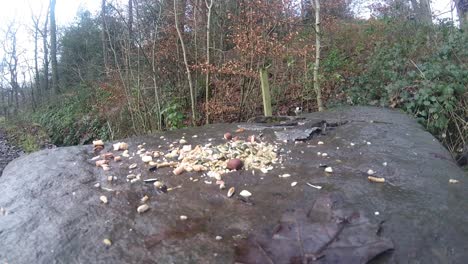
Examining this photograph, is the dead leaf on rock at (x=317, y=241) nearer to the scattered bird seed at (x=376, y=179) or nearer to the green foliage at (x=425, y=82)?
the scattered bird seed at (x=376, y=179)

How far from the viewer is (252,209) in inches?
77.5

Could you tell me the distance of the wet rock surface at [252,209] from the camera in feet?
5.36

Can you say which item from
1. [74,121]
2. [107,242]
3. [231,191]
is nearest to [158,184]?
[231,191]

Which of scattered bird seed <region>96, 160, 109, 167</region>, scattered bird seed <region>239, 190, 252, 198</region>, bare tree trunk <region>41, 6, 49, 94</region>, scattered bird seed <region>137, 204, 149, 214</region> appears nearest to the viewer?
scattered bird seed <region>137, 204, 149, 214</region>

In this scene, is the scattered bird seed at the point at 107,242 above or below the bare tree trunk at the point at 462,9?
below

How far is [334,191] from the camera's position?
2078mm

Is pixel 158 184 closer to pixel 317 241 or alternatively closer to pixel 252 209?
pixel 252 209

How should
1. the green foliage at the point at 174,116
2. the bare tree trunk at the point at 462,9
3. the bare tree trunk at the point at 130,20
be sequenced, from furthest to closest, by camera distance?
the bare tree trunk at the point at 462,9 < the bare tree trunk at the point at 130,20 < the green foliage at the point at 174,116

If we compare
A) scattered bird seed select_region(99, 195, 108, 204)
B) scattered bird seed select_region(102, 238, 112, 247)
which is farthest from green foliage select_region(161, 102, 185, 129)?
scattered bird seed select_region(102, 238, 112, 247)

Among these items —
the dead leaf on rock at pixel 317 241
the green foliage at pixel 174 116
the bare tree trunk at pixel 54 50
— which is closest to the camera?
the dead leaf on rock at pixel 317 241

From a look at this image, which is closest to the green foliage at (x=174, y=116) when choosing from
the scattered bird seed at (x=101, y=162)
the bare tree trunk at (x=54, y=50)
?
the scattered bird seed at (x=101, y=162)

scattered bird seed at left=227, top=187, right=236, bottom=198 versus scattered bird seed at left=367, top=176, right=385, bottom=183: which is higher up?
Answer: scattered bird seed at left=367, top=176, right=385, bottom=183

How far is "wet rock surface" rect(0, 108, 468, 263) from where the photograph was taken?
1.63m

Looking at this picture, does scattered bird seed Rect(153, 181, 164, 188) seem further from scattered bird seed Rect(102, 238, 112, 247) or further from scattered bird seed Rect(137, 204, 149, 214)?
scattered bird seed Rect(102, 238, 112, 247)
